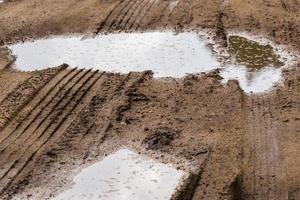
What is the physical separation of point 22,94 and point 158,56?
279 cm

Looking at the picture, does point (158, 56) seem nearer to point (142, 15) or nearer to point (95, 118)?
point (142, 15)

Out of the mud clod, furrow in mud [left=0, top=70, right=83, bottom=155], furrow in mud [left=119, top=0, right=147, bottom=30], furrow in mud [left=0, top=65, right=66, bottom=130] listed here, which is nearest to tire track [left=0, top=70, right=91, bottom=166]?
furrow in mud [left=0, top=70, right=83, bottom=155]

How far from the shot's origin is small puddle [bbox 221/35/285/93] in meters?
9.30

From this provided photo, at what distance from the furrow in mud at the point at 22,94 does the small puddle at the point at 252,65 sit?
3.33m

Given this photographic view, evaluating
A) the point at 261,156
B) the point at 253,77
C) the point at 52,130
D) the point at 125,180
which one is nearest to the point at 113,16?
the point at 253,77

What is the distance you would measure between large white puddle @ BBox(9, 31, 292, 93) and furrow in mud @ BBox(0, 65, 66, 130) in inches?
19.4

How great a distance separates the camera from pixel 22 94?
9414 mm

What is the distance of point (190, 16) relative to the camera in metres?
11.9

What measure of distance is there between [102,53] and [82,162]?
3588 millimetres

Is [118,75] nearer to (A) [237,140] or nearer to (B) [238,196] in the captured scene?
(A) [237,140]

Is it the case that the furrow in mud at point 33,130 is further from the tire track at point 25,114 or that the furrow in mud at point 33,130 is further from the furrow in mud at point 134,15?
the furrow in mud at point 134,15

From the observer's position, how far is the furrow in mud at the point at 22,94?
8.88 metres

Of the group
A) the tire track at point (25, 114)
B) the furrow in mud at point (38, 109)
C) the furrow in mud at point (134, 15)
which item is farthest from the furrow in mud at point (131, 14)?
the tire track at point (25, 114)

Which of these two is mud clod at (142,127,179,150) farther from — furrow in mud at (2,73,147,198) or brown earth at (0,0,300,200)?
furrow in mud at (2,73,147,198)
